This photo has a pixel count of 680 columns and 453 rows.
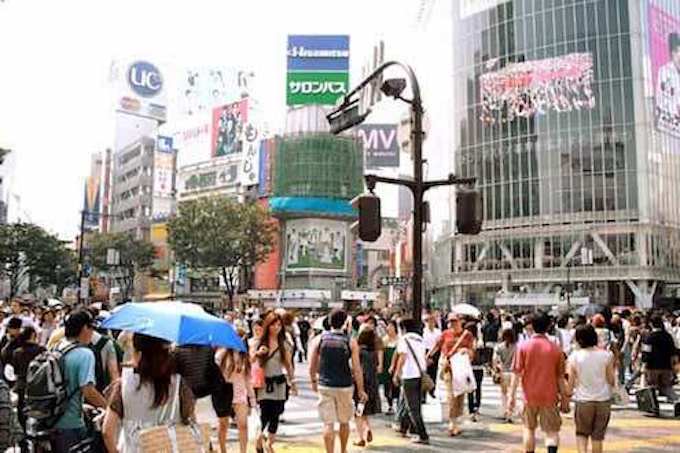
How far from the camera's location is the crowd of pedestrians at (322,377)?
443 centimetres

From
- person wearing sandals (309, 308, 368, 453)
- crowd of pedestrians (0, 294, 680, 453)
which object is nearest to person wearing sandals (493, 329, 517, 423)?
crowd of pedestrians (0, 294, 680, 453)

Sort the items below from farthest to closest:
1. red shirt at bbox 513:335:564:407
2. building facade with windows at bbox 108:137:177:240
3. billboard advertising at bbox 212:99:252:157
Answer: building facade with windows at bbox 108:137:177:240, billboard advertising at bbox 212:99:252:157, red shirt at bbox 513:335:564:407

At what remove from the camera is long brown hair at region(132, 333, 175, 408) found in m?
4.33

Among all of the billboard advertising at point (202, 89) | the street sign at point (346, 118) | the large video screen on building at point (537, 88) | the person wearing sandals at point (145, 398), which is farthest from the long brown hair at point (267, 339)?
the billboard advertising at point (202, 89)

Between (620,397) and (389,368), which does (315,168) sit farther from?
(389,368)

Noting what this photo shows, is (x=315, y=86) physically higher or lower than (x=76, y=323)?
higher

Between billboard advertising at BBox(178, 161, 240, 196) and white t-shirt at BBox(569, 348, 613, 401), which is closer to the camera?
white t-shirt at BBox(569, 348, 613, 401)

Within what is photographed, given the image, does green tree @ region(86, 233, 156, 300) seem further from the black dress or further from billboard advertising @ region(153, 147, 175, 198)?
the black dress

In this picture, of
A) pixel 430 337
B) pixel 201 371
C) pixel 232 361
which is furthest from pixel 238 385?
pixel 430 337

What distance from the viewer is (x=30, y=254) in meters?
65.9

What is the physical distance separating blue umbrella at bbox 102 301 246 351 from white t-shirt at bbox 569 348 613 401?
4.55 metres

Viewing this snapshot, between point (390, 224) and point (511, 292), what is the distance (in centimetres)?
5169

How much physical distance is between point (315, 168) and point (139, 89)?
5356cm

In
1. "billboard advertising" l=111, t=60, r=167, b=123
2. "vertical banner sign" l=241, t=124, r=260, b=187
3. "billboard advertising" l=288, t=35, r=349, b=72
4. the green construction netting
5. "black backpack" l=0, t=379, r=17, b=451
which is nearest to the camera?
"black backpack" l=0, t=379, r=17, b=451
